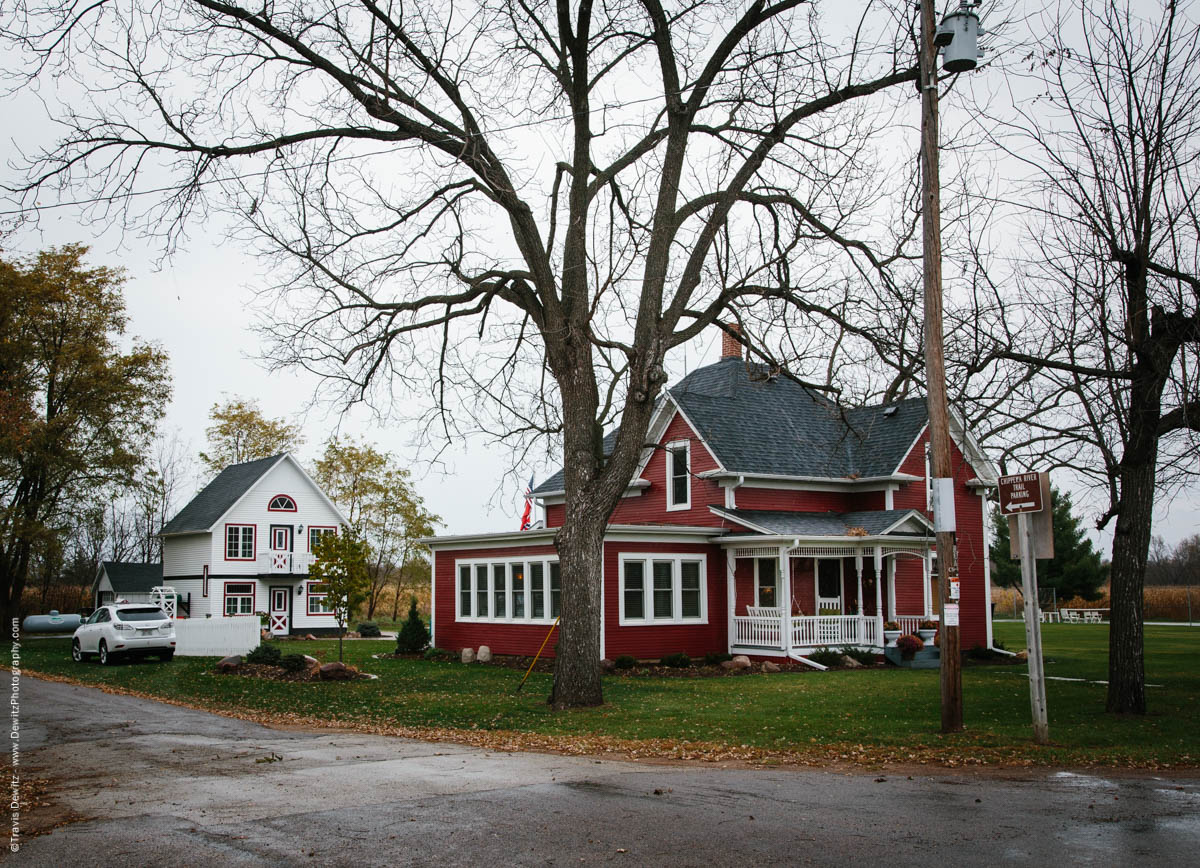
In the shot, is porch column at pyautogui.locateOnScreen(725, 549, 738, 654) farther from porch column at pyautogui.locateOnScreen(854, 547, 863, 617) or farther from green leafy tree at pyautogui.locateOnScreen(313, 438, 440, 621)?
green leafy tree at pyautogui.locateOnScreen(313, 438, 440, 621)

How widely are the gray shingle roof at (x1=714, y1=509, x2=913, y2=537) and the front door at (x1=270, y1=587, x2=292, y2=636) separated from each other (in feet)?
94.8

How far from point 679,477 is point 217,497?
29.2 meters

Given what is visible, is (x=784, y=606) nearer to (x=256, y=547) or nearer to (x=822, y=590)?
(x=822, y=590)

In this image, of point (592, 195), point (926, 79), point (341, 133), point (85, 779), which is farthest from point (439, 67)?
point (85, 779)

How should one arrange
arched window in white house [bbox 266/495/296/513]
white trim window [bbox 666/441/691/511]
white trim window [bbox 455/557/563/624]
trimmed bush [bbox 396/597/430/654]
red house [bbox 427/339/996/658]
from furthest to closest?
arched window in white house [bbox 266/495/296/513] → trimmed bush [bbox 396/597/430/654] → white trim window [bbox 666/441/691/511] → white trim window [bbox 455/557/563/624] → red house [bbox 427/339/996/658]

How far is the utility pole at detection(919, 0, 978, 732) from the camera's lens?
11992 millimetres

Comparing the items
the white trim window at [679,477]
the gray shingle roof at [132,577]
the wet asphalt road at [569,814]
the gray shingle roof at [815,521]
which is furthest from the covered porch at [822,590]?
the gray shingle roof at [132,577]

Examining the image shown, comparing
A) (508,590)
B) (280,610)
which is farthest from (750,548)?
(280,610)

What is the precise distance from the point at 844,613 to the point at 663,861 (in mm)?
22896

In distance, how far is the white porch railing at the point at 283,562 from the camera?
48250mm

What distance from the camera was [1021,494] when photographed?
39.7ft

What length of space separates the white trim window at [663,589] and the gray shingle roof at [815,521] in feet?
6.23

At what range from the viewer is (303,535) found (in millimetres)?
49969

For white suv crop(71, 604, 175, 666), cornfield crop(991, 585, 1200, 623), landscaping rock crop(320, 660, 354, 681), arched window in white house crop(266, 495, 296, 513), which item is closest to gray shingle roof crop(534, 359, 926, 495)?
landscaping rock crop(320, 660, 354, 681)
